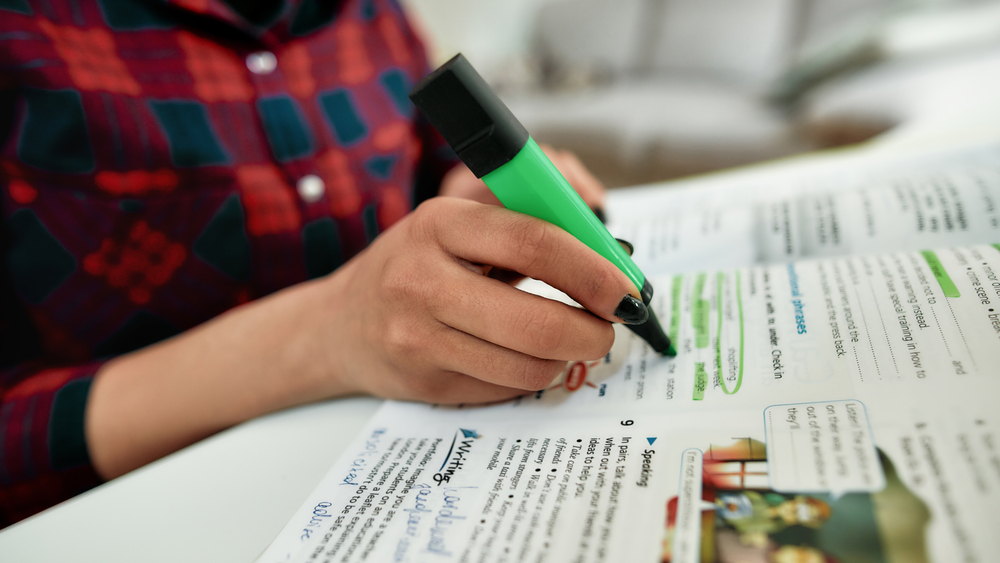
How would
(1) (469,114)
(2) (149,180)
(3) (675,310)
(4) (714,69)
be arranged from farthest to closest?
(4) (714,69)
(2) (149,180)
(3) (675,310)
(1) (469,114)

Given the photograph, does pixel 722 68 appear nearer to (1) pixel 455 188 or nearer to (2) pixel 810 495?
(1) pixel 455 188

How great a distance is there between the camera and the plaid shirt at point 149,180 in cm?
40

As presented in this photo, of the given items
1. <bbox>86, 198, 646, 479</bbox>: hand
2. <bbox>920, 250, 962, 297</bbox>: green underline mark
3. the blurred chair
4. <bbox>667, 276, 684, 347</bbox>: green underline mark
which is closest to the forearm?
<bbox>86, 198, 646, 479</bbox>: hand

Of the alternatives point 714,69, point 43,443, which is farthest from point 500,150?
point 714,69

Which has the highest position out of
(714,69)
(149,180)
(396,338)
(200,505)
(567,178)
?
(714,69)

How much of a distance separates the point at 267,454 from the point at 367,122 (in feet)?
1.29

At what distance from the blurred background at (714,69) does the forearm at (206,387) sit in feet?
3.10

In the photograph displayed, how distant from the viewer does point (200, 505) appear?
0.28m

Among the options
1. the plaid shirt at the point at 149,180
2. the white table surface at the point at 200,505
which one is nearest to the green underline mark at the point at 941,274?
the white table surface at the point at 200,505

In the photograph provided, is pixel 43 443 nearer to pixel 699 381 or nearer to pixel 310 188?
pixel 310 188

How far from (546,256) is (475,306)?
4 centimetres

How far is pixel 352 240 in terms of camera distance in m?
0.56

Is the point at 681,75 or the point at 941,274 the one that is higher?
the point at 681,75

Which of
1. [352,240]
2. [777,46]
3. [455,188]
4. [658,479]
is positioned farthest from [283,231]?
[777,46]
